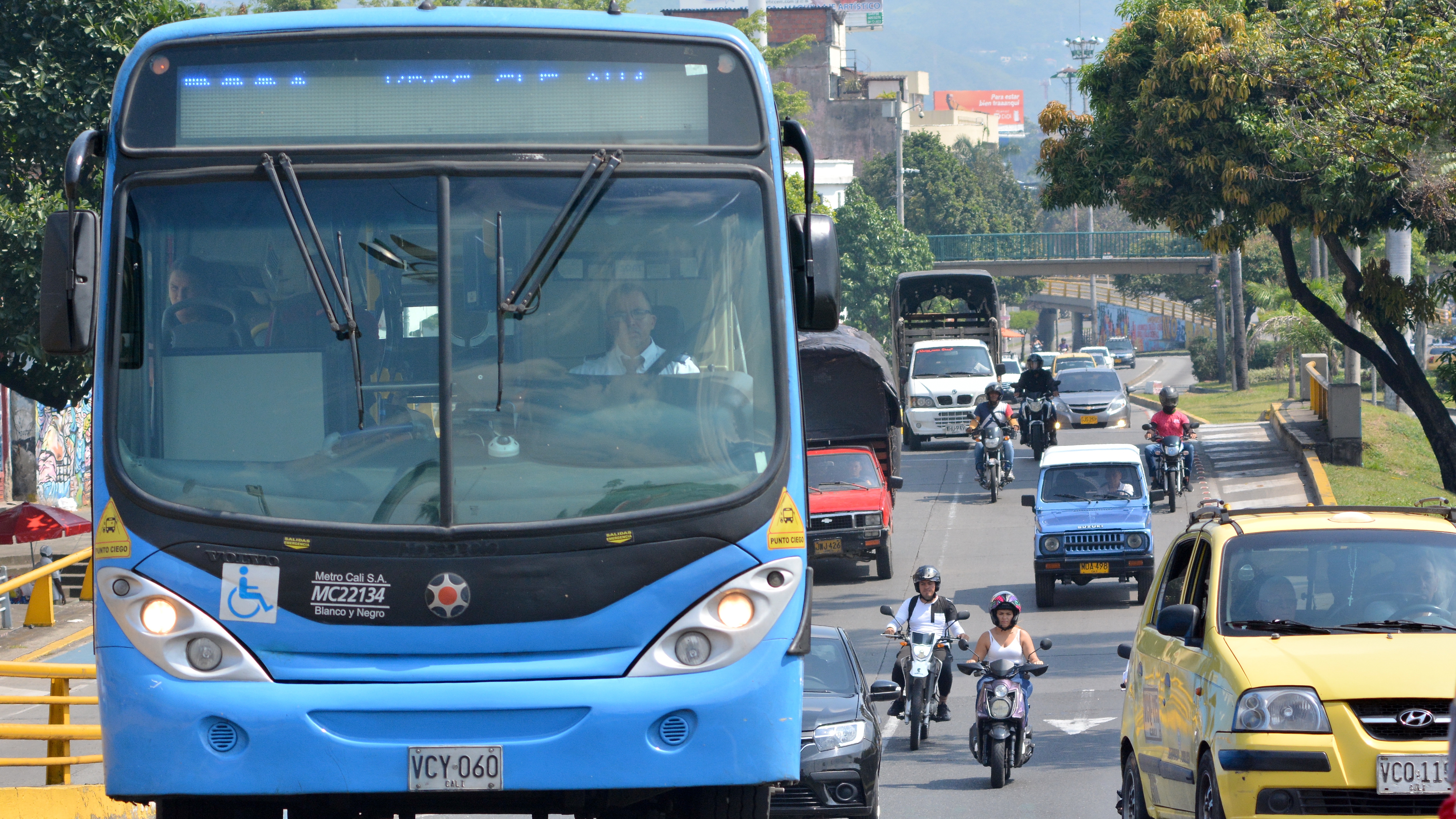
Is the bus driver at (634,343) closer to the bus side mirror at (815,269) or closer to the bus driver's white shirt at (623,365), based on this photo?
the bus driver's white shirt at (623,365)

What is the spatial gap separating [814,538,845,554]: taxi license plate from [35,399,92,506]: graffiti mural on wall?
61.2ft

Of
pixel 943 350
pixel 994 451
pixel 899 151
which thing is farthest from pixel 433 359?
pixel 899 151

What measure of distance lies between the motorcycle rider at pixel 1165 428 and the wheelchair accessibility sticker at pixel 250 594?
73.5 ft

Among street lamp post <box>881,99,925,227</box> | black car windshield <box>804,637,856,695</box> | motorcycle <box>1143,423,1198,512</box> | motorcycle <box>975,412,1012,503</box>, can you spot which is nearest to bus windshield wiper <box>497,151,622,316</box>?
black car windshield <box>804,637,856,695</box>

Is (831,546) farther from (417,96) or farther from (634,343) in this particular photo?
(417,96)

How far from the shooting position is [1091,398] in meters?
39.7

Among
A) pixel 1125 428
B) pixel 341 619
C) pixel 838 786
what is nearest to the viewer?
pixel 341 619

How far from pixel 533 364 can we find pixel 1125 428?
36784 mm

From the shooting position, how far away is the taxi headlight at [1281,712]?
21.1 feet

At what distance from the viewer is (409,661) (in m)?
5.24

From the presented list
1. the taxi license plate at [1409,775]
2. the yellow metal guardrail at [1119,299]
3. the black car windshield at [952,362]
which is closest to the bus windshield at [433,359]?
the taxi license plate at [1409,775]

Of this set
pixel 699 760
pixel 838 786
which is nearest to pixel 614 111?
pixel 699 760

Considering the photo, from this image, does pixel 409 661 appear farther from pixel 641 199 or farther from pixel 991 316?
pixel 991 316

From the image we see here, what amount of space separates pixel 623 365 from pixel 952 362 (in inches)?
1237
